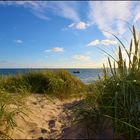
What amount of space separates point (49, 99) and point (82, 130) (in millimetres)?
3008

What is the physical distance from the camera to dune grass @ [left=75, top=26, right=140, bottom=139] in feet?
8.18

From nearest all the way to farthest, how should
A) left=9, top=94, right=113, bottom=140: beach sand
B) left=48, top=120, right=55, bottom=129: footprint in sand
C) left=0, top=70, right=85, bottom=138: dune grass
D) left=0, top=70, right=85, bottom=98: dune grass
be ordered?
left=9, top=94, right=113, bottom=140: beach sand
left=48, top=120, right=55, bottom=129: footprint in sand
left=0, top=70, right=85, bottom=138: dune grass
left=0, top=70, right=85, bottom=98: dune grass

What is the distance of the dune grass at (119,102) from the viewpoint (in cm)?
249

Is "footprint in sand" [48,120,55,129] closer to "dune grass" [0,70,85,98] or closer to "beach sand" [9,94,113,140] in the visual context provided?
"beach sand" [9,94,113,140]

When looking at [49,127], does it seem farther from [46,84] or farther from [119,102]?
[46,84]

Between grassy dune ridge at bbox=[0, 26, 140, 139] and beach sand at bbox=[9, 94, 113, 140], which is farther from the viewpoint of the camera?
beach sand at bbox=[9, 94, 113, 140]

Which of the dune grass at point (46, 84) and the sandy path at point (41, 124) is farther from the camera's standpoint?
the dune grass at point (46, 84)

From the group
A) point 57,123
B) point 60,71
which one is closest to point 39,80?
point 60,71

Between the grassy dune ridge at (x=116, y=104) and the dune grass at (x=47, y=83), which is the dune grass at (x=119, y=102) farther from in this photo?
the dune grass at (x=47, y=83)

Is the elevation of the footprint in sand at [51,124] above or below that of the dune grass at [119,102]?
below

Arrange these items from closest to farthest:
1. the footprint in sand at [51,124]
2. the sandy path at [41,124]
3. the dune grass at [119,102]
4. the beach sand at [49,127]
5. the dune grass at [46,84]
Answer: the dune grass at [119,102], the beach sand at [49,127], the sandy path at [41,124], the footprint in sand at [51,124], the dune grass at [46,84]

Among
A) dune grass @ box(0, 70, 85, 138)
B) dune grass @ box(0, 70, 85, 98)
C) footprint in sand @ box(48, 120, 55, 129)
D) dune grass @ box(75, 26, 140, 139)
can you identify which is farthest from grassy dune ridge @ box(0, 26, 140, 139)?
dune grass @ box(0, 70, 85, 98)

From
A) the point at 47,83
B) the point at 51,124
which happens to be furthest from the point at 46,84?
the point at 51,124

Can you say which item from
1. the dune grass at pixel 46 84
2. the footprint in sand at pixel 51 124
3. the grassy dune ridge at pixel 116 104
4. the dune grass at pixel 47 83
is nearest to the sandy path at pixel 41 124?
the footprint in sand at pixel 51 124
